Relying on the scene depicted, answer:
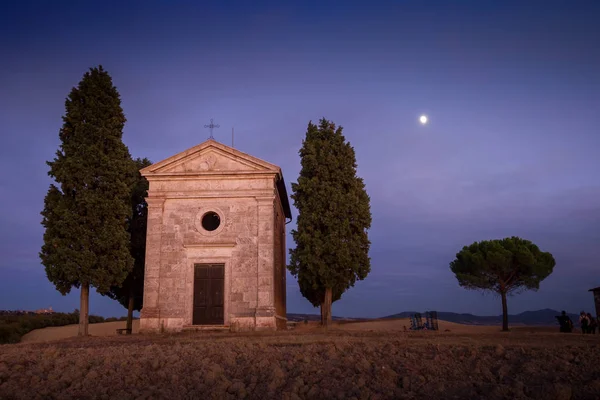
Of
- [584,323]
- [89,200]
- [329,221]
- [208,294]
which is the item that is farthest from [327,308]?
[584,323]

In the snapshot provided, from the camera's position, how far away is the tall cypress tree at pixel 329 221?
21797mm

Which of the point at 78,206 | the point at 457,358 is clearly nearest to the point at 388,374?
the point at 457,358

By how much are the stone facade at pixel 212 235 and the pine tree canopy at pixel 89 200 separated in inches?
49.3

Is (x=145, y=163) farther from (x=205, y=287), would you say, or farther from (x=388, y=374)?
(x=388, y=374)

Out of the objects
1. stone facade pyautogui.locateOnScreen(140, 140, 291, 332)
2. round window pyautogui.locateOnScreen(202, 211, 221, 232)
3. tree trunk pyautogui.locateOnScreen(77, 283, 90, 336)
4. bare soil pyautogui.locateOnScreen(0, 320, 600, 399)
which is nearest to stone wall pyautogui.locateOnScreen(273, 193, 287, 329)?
round window pyautogui.locateOnScreen(202, 211, 221, 232)

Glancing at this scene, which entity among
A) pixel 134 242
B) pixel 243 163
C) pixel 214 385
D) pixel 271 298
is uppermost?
pixel 243 163

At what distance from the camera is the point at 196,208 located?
21250 mm

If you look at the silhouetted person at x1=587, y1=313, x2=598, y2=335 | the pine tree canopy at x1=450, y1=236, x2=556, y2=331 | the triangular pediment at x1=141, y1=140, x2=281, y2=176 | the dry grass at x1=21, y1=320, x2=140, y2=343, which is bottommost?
the dry grass at x1=21, y1=320, x2=140, y2=343

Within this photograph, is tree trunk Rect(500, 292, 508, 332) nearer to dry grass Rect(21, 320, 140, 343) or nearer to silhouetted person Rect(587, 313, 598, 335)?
silhouetted person Rect(587, 313, 598, 335)

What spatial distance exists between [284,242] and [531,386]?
22307 mm

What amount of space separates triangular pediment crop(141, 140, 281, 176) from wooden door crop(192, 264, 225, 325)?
424cm

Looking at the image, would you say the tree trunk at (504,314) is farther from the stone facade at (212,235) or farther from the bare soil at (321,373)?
the bare soil at (321,373)

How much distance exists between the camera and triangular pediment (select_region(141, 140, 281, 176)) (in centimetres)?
2139

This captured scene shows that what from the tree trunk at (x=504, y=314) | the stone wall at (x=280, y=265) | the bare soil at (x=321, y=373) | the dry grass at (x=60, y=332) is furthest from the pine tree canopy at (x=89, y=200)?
the tree trunk at (x=504, y=314)
